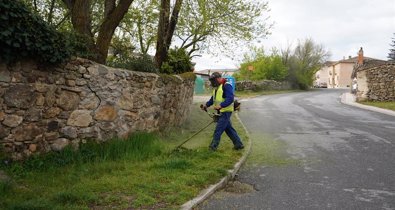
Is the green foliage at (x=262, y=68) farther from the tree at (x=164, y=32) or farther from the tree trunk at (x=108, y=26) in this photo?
the tree trunk at (x=108, y=26)

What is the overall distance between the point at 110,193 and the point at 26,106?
2189mm

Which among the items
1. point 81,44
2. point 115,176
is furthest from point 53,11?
point 115,176

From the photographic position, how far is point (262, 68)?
57.6m

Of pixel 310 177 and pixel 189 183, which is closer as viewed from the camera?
pixel 189 183

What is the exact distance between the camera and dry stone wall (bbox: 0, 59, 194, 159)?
20.4ft

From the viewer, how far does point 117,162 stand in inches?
286

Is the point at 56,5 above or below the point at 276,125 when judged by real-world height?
above

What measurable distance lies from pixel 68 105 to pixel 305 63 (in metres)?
61.9

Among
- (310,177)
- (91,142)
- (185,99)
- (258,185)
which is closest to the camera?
(258,185)

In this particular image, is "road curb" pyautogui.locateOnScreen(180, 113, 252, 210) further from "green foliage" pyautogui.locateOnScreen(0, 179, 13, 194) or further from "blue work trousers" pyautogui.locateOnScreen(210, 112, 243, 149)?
"green foliage" pyautogui.locateOnScreen(0, 179, 13, 194)

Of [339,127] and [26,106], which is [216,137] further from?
[339,127]

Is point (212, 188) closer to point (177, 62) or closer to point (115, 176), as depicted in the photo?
point (115, 176)

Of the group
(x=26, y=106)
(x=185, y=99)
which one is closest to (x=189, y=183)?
(x=26, y=106)

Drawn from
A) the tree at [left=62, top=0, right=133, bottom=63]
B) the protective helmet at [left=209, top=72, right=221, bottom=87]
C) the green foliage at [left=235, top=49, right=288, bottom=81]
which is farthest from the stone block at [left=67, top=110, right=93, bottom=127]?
the green foliage at [left=235, top=49, right=288, bottom=81]
